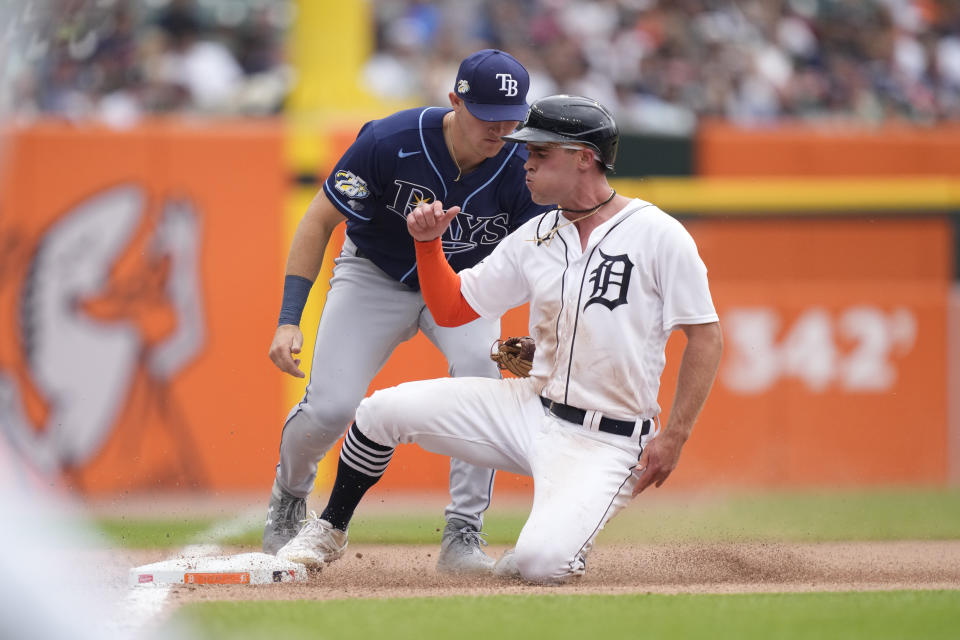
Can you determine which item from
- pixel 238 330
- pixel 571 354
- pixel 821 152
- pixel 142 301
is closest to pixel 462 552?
pixel 571 354

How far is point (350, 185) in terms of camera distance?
16.2 ft

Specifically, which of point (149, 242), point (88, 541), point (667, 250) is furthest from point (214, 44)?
point (667, 250)

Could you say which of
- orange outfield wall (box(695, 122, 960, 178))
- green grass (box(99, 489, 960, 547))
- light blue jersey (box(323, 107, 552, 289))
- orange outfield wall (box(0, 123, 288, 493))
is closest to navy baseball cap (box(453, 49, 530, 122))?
light blue jersey (box(323, 107, 552, 289))

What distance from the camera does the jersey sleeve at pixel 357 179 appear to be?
193 inches

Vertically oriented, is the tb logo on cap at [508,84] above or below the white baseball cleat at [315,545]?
above

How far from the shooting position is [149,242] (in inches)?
330

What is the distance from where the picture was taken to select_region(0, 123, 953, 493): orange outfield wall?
8.16m

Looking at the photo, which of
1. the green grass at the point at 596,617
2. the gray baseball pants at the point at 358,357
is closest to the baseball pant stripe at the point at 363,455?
the gray baseball pants at the point at 358,357

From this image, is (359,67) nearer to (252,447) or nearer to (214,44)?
(214,44)

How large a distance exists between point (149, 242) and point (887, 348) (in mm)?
5116

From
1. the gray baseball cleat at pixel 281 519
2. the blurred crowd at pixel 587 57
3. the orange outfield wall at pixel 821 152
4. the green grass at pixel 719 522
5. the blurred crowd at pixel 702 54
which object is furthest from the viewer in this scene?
the blurred crowd at pixel 702 54

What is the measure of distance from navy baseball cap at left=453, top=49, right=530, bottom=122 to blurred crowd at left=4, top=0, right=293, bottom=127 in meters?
4.50

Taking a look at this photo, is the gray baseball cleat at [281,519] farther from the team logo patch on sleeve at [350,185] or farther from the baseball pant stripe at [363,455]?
the team logo patch on sleeve at [350,185]

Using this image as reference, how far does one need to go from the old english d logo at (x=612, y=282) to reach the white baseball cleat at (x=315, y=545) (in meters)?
1.33
